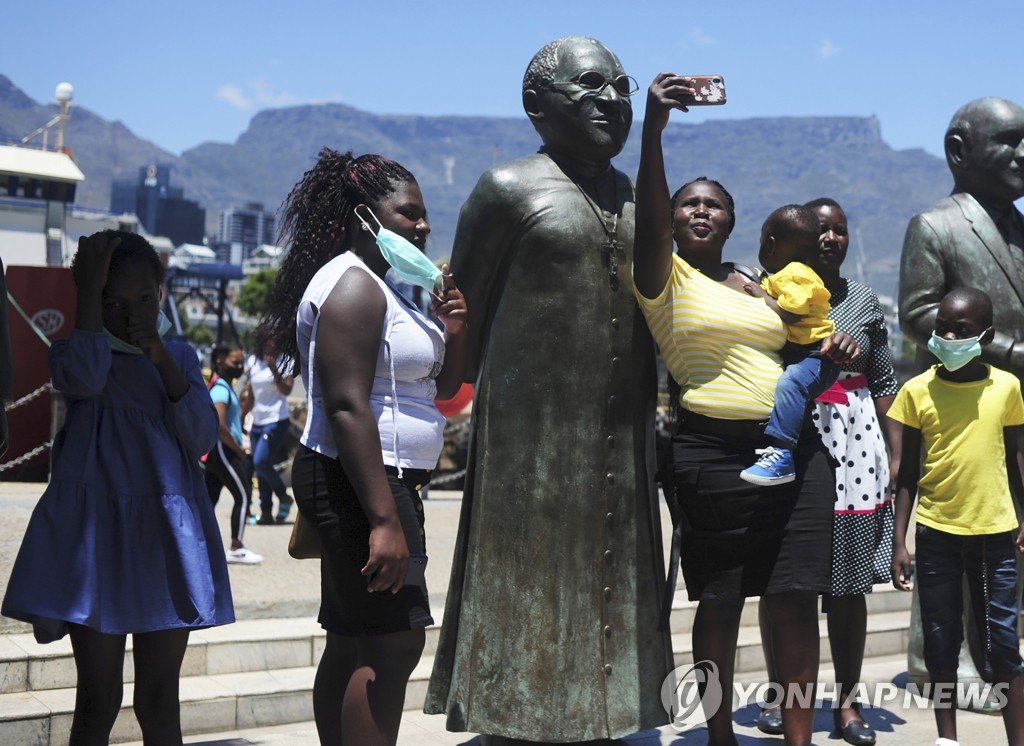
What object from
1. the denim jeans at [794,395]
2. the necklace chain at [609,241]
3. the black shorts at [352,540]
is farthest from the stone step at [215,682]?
the necklace chain at [609,241]

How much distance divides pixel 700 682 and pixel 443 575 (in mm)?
3036

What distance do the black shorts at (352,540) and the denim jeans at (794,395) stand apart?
3.98ft

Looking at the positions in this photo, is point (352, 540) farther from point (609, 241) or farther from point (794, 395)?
point (794, 395)

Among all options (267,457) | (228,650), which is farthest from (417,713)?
(267,457)

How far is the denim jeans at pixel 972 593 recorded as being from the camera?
13.8 ft

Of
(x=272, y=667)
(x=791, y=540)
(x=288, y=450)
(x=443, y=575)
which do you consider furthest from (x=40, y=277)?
(x=791, y=540)

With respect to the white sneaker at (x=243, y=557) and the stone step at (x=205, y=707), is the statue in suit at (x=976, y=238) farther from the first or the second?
the white sneaker at (x=243, y=557)

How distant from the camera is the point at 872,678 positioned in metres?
5.97

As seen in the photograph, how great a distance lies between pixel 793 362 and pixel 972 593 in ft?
3.96

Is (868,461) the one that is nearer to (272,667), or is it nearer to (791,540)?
(791,540)

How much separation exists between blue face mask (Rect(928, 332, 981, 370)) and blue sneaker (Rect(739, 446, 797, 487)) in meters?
0.88

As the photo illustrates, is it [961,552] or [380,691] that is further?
[961,552]

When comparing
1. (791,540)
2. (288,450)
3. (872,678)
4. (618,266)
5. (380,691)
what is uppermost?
(618,266)

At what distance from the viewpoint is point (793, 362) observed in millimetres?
3881
